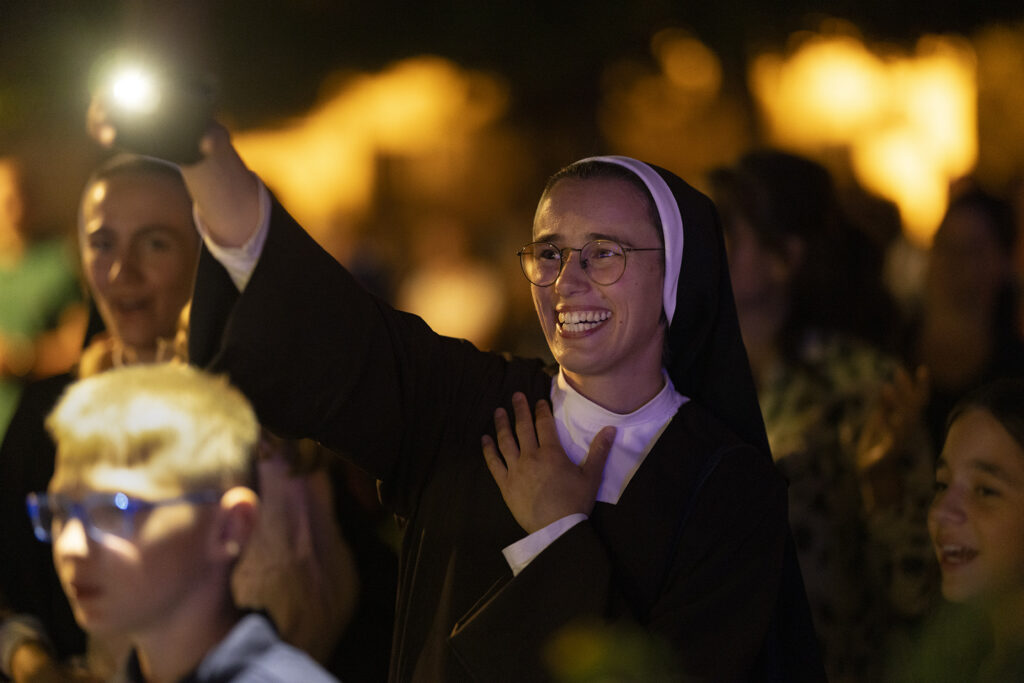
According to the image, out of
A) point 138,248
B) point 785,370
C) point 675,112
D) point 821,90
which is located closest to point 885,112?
point 821,90

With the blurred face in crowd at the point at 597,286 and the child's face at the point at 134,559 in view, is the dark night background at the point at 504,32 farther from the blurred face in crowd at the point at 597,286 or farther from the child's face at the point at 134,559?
the child's face at the point at 134,559

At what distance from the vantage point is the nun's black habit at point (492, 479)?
1893mm

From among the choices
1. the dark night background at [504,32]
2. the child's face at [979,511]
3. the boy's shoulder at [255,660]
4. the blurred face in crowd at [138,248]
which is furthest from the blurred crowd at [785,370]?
the dark night background at [504,32]

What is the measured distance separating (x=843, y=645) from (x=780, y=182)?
1501 mm

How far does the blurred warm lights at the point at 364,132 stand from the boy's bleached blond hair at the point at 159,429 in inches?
205

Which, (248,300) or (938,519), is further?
(938,519)

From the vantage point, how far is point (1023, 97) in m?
6.58

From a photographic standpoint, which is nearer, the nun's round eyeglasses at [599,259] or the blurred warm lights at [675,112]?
the nun's round eyeglasses at [599,259]

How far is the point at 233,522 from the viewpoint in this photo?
5.12 ft

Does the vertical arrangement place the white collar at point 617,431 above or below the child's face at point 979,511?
above

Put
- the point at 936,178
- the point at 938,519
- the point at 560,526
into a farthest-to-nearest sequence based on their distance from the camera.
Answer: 1. the point at 936,178
2. the point at 938,519
3. the point at 560,526

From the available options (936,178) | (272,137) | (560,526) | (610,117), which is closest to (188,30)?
(560,526)

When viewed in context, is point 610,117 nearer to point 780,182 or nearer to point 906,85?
point 906,85

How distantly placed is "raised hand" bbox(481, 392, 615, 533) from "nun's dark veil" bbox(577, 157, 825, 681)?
0.32 meters
